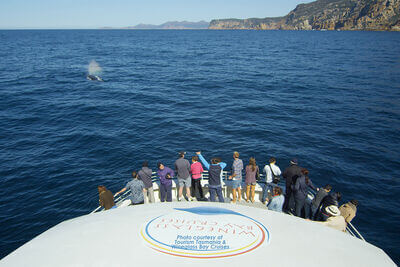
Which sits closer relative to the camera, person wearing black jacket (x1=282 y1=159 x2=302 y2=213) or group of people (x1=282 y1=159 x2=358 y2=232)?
group of people (x1=282 y1=159 x2=358 y2=232)

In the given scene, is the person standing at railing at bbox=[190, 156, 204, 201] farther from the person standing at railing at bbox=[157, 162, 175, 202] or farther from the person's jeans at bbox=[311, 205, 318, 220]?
the person's jeans at bbox=[311, 205, 318, 220]

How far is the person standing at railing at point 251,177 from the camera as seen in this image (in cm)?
926

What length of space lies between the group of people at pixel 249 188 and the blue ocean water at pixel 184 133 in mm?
6072

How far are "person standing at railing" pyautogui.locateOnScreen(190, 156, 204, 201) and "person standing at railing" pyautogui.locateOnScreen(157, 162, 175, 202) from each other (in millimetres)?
805

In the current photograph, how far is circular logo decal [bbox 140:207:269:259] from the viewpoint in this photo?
4.44m

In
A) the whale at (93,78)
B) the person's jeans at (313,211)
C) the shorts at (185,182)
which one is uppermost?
the shorts at (185,182)

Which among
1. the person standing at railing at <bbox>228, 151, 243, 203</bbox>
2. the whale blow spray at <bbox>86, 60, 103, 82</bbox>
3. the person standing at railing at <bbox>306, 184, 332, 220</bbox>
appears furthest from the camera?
the whale blow spray at <bbox>86, 60, 103, 82</bbox>

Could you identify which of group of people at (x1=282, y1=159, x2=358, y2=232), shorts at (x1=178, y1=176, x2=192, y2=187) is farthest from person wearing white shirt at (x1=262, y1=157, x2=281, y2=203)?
shorts at (x1=178, y1=176, x2=192, y2=187)

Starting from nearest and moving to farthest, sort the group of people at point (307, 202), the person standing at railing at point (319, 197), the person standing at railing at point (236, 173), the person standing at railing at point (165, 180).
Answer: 1. the group of people at point (307, 202)
2. the person standing at railing at point (319, 197)
3. the person standing at railing at point (165, 180)
4. the person standing at railing at point (236, 173)

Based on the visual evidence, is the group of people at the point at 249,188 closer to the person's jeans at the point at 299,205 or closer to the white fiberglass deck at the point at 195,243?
the person's jeans at the point at 299,205

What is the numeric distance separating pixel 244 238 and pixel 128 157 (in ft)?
52.5

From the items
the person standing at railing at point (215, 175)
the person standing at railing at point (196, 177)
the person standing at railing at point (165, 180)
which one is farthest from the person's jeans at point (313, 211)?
the person standing at railing at point (165, 180)

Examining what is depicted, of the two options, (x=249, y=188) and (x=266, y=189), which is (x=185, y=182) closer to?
(x=249, y=188)

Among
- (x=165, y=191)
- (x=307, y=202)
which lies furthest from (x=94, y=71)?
(x=307, y=202)
